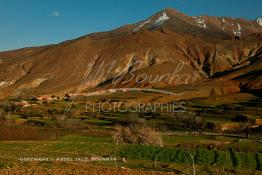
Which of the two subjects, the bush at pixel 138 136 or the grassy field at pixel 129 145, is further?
the bush at pixel 138 136

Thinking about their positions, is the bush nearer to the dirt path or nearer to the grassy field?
the grassy field

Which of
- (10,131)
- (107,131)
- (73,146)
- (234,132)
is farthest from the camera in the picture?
(234,132)

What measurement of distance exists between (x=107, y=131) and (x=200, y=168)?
212 feet

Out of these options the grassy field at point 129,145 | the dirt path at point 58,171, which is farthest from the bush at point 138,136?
the dirt path at point 58,171

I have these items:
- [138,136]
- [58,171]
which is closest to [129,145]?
[138,136]

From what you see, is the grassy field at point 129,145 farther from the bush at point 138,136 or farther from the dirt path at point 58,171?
the bush at point 138,136

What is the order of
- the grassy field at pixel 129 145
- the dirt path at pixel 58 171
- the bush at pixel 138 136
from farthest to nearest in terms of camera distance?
the bush at pixel 138 136, the grassy field at pixel 129 145, the dirt path at pixel 58 171

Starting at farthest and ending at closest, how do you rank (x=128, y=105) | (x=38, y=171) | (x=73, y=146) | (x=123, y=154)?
(x=128, y=105) → (x=73, y=146) → (x=123, y=154) → (x=38, y=171)

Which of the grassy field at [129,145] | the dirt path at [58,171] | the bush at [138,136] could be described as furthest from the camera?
the bush at [138,136]

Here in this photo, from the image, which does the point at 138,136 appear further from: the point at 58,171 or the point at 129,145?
Result: the point at 58,171

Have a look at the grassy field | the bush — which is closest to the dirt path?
the grassy field

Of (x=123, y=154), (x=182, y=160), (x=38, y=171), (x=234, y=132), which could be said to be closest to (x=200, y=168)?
(x=182, y=160)

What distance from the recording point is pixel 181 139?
96.6 m

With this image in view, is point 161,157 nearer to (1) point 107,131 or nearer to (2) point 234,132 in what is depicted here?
(1) point 107,131
